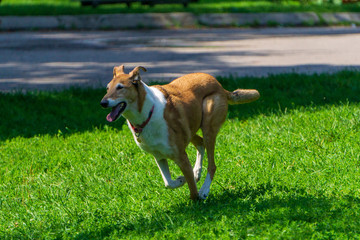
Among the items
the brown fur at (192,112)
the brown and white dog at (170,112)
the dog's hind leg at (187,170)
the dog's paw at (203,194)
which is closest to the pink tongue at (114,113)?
the brown and white dog at (170,112)

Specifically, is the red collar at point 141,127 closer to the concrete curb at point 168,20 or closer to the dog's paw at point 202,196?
the dog's paw at point 202,196

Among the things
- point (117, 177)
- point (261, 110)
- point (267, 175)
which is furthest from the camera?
point (261, 110)

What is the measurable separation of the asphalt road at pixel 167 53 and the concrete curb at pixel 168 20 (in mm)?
564

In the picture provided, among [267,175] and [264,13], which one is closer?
[267,175]

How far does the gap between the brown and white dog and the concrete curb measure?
10.8 meters

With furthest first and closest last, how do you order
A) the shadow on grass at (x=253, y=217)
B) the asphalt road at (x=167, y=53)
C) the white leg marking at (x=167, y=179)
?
the asphalt road at (x=167, y=53)
the white leg marking at (x=167, y=179)
the shadow on grass at (x=253, y=217)

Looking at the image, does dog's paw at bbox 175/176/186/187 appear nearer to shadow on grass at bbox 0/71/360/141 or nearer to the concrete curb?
shadow on grass at bbox 0/71/360/141

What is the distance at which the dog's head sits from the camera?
3.81m

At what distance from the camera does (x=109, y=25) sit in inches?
589

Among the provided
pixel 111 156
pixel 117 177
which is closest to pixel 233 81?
pixel 111 156

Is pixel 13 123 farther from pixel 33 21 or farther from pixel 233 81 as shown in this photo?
pixel 33 21

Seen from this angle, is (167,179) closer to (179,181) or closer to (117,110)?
(179,181)

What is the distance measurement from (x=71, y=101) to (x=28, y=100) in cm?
58

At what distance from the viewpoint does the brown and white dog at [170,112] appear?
3920 millimetres
